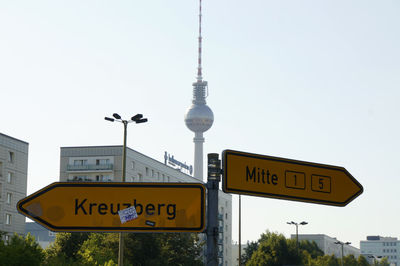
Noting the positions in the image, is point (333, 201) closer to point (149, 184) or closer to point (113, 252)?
point (149, 184)

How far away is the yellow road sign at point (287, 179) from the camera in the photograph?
5.68 metres

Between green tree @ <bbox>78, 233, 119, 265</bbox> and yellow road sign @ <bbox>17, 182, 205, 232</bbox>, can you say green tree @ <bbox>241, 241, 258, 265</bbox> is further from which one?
yellow road sign @ <bbox>17, 182, 205, 232</bbox>

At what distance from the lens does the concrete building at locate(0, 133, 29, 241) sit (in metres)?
81.2

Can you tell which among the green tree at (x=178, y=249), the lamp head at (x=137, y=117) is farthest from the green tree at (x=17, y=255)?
the green tree at (x=178, y=249)

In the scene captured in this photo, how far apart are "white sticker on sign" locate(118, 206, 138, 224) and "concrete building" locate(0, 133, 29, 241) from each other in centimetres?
7774

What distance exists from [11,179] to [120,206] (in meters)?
81.3

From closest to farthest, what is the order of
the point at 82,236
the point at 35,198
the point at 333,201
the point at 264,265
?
1. the point at 35,198
2. the point at 333,201
3. the point at 82,236
4. the point at 264,265

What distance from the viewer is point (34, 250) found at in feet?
131

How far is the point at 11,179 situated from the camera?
275 ft

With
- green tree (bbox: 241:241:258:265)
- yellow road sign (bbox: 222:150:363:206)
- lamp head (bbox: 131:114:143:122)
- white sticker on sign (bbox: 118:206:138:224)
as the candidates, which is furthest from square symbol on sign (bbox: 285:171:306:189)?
green tree (bbox: 241:241:258:265)

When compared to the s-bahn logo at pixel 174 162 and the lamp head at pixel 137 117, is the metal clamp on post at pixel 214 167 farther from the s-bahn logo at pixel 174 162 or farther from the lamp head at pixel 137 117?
the s-bahn logo at pixel 174 162

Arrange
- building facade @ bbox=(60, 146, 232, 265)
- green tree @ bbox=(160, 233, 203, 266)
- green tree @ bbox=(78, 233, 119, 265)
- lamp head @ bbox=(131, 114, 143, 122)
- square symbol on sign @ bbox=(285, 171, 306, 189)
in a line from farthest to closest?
building facade @ bbox=(60, 146, 232, 265), green tree @ bbox=(160, 233, 203, 266), green tree @ bbox=(78, 233, 119, 265), lamp head @ bbox=(131, 114, 143, 122), square symbol on sign @ bbox=(285, 171, 306, 189)

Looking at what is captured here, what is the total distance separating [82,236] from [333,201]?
57.1 metres

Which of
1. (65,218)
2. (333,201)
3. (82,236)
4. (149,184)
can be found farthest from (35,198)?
(82,236)
